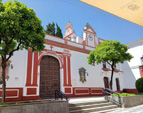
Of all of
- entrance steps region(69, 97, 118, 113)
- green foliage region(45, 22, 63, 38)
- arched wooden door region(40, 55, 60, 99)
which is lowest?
entrance steps region(69, 97, 118, 113)

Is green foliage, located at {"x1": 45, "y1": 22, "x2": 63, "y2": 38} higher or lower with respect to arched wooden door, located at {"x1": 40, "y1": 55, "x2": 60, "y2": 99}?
higher

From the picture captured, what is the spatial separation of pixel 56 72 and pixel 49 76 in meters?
0.92

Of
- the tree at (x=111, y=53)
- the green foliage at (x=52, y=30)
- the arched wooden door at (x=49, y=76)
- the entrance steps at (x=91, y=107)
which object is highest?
the green foliage at (x=52, y=30)

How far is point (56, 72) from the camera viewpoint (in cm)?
1281

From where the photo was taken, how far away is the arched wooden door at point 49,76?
1153 cm

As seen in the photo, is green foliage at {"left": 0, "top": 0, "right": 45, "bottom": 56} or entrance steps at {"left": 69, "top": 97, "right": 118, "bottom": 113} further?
entrance steps at {"left": 69, "top": 97, "right": 118, "bottom": 113}

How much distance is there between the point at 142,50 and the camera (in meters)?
18.2

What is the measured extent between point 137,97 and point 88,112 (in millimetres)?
5048

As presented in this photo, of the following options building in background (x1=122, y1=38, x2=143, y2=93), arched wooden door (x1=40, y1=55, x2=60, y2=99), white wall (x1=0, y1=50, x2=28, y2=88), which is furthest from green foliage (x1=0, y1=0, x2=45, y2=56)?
building in background (x1=122, y1=38, x2=143, y2=93)

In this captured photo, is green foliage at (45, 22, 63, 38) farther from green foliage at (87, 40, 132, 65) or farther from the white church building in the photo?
green foliage at (87, 40, 132, 65)

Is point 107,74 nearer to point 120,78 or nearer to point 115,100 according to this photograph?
point 120,78

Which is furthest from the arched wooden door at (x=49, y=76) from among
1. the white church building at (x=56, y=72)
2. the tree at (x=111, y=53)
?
the tree at (x=111, y=53)

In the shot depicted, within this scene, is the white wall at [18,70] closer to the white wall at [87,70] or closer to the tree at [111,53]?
the white wall at [87,70]

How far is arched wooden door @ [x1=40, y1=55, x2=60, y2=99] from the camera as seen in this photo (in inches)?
454
